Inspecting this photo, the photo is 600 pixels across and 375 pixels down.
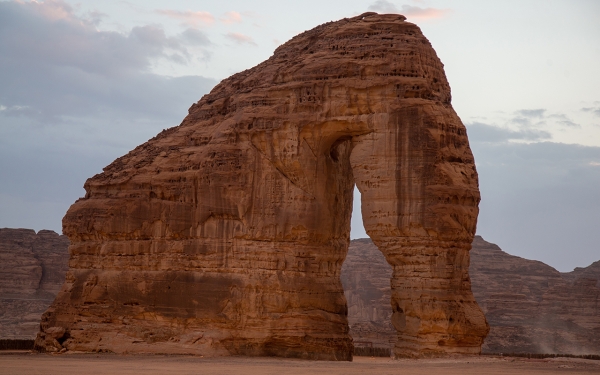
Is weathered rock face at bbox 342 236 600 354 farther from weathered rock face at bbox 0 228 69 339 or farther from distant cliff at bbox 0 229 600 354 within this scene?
weathered rock face at bbox 0 228 69 339

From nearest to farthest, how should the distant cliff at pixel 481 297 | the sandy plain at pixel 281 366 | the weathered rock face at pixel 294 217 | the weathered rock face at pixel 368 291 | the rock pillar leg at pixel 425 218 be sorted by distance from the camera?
the sandy plain at pixel 281 366, the rock pillar leg at pixel 425 218, the weathered rock face at pixel 294 217, the distant cliff at pixel 481 297, the weathered rock face at pixel 368 291

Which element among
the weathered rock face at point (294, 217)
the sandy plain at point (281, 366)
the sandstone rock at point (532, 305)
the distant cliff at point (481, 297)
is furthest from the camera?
the sandstone rock at point (532, 305)

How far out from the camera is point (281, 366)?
26172mm

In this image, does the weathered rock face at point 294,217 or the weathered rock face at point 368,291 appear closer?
the weathered rock face at point 294,217

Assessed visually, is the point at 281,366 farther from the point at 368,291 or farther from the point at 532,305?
the point at 368,291

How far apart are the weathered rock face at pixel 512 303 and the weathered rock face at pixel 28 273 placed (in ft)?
88.3

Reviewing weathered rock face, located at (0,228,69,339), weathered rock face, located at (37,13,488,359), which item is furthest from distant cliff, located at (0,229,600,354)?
weathered rock face, located at (37,13,488,359)

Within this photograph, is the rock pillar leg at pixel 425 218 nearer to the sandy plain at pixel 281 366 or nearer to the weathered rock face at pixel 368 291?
the sandy plain at pixel 281 366

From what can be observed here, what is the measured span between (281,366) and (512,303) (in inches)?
2203

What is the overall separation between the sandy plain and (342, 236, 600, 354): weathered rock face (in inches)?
1341

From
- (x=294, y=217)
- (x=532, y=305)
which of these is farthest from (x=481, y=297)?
(x=294, y=217)

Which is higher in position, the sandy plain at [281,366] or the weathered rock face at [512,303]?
the weathered rock face at [512,303]

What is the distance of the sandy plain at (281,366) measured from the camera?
23656 mm

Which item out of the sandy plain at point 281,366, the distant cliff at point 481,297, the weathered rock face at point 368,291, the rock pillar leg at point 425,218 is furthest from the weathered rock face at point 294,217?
the weathered rock face at point 368,291
